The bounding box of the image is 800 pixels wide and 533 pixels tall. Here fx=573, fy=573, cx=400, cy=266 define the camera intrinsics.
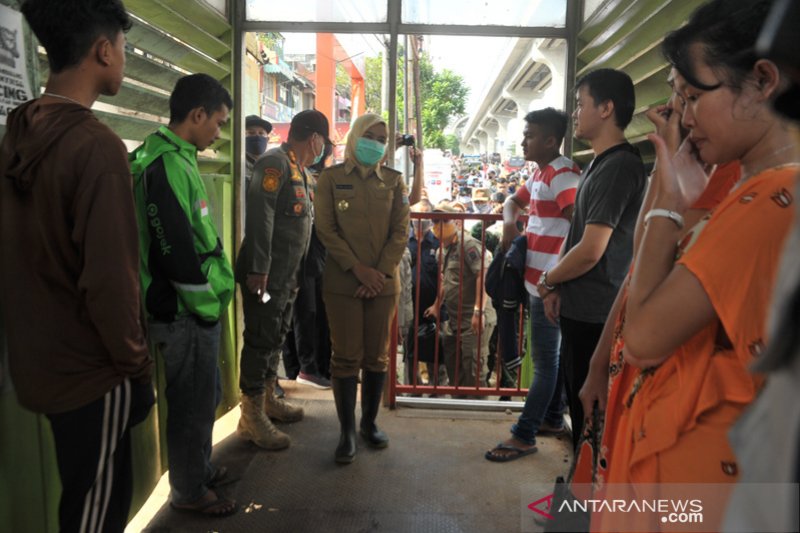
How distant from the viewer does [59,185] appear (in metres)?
1.36

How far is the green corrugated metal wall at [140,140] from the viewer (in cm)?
173

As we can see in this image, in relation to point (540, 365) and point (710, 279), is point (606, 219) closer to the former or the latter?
point (540, 365)

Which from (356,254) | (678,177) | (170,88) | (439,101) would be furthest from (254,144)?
(439,101)

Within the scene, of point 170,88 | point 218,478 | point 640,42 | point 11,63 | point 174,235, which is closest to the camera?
point 11,63

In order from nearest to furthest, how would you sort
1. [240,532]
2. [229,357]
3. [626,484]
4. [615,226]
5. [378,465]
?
[626,484], [615,226], [240,532], [378,465], [229,357]

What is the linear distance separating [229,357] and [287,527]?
4.28 feet

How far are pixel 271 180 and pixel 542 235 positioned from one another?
55.3 inches

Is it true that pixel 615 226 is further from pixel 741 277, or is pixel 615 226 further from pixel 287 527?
pixel 287 527

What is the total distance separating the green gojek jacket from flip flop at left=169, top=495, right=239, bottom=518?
0.82 metres

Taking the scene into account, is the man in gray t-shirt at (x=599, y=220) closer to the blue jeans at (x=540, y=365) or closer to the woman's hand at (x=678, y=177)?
the blue jeans at (x=540, y=365)

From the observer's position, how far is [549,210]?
9.02ft

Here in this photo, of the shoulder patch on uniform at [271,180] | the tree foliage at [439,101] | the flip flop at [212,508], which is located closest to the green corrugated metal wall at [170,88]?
the flip flop at [212,508]

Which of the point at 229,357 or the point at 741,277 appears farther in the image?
the point at 229,357

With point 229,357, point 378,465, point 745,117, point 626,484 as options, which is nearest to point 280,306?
point 229,357
